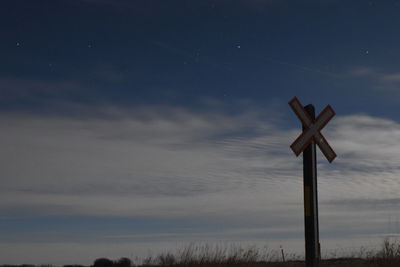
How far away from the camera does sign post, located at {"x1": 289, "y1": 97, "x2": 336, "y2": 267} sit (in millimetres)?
9719

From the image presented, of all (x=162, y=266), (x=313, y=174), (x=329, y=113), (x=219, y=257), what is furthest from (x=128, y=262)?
(x=329, y=113)

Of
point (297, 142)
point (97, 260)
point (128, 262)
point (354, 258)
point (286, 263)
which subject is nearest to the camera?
point (297, 142)

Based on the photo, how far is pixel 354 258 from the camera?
50.3ft

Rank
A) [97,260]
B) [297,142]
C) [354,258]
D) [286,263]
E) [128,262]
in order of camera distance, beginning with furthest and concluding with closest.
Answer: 1. [354,258]
2. [286,263]
3. [128,262]
4. [97,260]
5. [297,142]

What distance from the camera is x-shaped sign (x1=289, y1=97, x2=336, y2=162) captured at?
966cm

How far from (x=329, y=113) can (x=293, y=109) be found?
812 millimetres

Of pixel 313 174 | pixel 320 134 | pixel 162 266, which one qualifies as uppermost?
pixel 320 134

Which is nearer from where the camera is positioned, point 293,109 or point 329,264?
point 293,109

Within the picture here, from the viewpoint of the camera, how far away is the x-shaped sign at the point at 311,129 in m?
9.66

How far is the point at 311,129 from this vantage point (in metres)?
9.80

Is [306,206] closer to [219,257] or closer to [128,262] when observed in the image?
[219,257]

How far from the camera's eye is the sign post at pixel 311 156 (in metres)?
9.72

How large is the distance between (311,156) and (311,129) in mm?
553

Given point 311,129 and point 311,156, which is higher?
point 311,129
